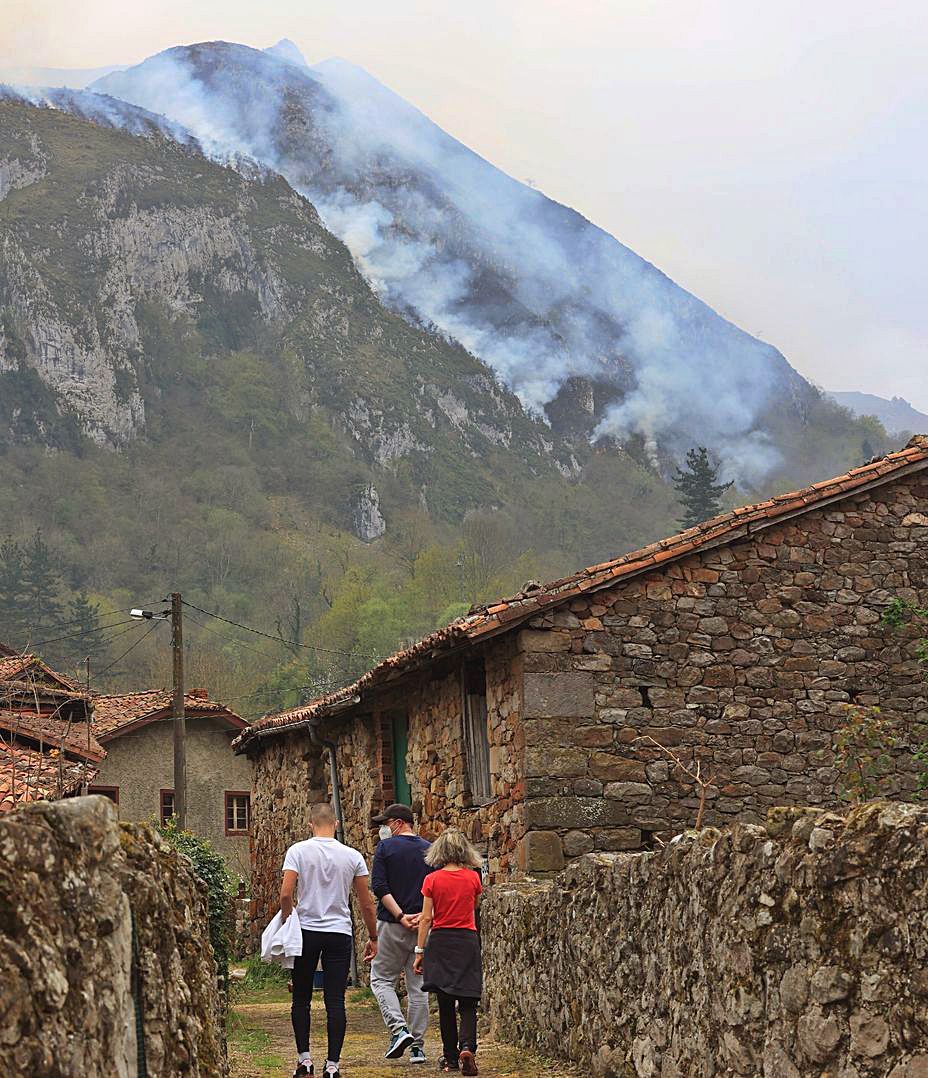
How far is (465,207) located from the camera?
653 ft

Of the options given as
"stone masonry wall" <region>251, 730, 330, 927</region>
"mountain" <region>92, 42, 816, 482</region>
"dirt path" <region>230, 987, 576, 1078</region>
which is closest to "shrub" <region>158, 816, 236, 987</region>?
"dirt path" <region>230, 987, 576, 1078</region>

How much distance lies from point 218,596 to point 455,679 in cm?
7292

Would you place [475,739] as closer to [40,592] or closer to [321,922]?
[321,922]

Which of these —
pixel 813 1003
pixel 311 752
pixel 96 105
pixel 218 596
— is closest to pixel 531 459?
pixel 218 596

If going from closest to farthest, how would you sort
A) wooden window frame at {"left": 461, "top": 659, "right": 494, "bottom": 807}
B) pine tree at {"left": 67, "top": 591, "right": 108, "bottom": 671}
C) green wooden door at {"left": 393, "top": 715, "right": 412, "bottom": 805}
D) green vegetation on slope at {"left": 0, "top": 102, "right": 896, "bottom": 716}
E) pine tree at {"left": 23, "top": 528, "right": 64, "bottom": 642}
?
wooden window frame at {"left": 461, "top": 659, "right": 494, "bottom": 807}, green wooden door at {"left": 393, "top": 715, "right": 412, "bottom": 805}, pine tree at {"left": 67, "top": 591, "right": 108, "bottom": 671}, pine tree at {"left": 23, "top": 528, "right": 64, "bottom": 642}, green vegetation on slope at {"left": 0, "top": 102, "right": 896, "bottom": 716}

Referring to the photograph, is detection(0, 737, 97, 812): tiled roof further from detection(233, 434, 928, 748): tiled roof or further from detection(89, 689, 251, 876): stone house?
detection(89, 689, 251, 876): stone house

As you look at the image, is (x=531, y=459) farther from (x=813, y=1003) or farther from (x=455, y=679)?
(x=813, y=1003)

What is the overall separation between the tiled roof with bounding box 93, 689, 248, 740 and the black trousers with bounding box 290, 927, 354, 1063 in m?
27.1

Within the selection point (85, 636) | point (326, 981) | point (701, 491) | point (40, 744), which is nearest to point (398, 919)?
point (326, 981)

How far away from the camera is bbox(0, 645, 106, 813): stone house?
14.0 m

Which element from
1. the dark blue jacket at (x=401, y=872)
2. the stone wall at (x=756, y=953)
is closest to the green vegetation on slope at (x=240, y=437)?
the dark blue jacket at (x=401, y=872)

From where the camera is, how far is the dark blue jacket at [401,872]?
10273 millimetres

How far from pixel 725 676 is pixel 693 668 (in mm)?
328

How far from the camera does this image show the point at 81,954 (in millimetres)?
3713
